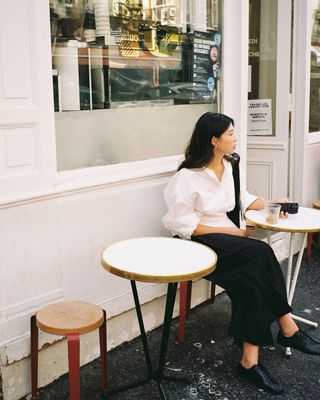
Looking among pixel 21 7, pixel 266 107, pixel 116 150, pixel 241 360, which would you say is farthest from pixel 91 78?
pixel 266 107

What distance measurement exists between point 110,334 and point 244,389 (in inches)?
35.2

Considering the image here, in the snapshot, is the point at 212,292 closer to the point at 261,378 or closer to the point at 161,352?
the point at 261,378

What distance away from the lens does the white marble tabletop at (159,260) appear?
247 centimetres

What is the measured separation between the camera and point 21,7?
271 cm

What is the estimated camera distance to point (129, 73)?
3.73 meters

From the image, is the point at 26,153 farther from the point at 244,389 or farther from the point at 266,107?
the point at 266,107

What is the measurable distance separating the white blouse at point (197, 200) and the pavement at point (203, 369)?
0.79 m

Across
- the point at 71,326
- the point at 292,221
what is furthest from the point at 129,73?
the point at 71,326

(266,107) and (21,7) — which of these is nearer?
(21,7)

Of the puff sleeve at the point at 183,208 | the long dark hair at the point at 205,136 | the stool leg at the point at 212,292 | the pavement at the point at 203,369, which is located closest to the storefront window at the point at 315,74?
the stool leg at the point at 212,292

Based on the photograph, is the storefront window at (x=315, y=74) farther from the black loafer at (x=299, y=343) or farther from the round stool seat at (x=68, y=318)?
the round stool seat at (x=68, y=318)

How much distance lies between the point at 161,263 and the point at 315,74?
3.79m

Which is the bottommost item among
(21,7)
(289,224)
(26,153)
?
(289,224)

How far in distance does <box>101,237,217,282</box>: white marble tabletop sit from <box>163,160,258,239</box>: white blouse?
263 millimetres
